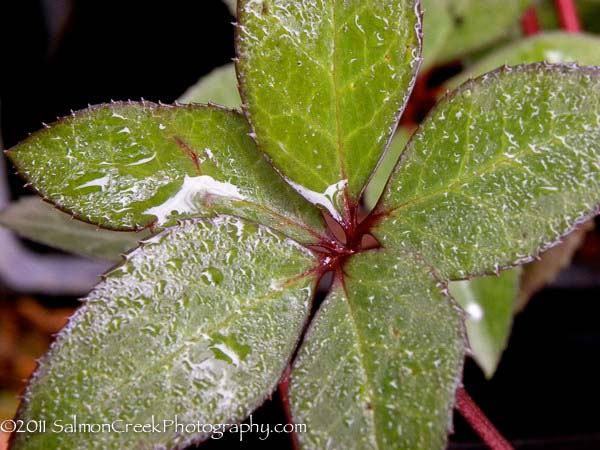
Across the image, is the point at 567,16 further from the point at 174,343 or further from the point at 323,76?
the point at 174,343

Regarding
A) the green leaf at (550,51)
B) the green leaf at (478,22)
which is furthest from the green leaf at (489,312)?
the green leaf at (478,22)

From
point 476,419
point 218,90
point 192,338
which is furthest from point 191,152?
point 218,90

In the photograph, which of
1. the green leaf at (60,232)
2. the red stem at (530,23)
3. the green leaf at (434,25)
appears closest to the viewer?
the green leaf at (60,232)

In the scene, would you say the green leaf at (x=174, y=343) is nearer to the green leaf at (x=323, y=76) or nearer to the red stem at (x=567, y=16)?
the green leaf at (x=323, y=76)

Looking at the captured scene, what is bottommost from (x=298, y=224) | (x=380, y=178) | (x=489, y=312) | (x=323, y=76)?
(x=489, y=312)

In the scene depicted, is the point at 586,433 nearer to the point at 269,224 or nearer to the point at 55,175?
the point at 269,224

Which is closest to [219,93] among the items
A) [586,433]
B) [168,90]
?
[168,90]

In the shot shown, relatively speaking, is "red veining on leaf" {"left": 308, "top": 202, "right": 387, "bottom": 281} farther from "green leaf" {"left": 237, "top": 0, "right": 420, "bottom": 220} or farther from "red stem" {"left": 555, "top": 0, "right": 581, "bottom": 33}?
"red stem" {"left": 555, "top": 0, "right": 581, "bottom": 33}
